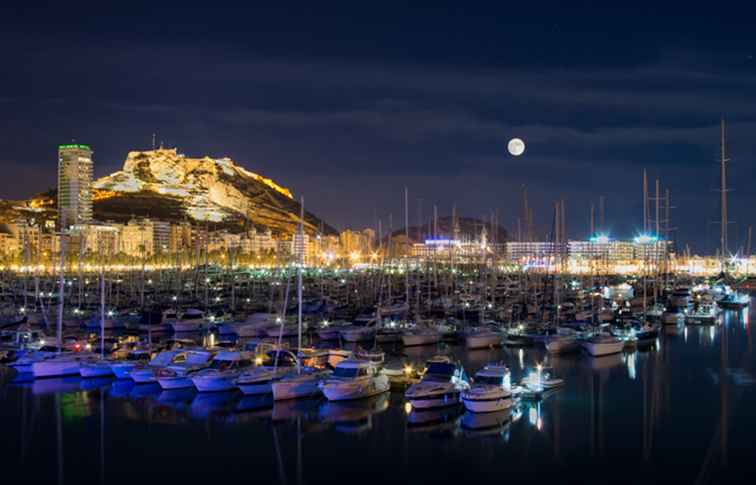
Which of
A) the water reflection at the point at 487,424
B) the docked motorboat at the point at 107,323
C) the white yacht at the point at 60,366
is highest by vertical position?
the docked motorboat at the point at 107,323

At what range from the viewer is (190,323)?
43.5 metres

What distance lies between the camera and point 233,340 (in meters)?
40.3

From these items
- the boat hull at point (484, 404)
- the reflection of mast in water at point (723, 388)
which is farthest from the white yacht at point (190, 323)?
the reflection of mast in water at point (723, 388)

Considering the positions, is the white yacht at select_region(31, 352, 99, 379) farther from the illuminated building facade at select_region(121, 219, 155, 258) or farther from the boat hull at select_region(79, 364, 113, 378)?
the illuminated building facade at select_region(121, 219, 155, 258)

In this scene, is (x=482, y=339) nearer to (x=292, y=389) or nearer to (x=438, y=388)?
(x=438, y=388)

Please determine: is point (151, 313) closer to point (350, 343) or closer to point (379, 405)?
point (350, 343)

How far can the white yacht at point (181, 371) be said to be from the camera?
1062 inches

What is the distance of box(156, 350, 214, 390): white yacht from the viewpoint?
26969 millimetres

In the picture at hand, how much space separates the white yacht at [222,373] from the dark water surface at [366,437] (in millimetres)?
559

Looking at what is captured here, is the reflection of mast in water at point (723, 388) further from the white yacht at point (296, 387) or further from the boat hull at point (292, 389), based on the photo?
the boat hull at point (292, 389)

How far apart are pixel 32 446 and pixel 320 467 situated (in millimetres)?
8262

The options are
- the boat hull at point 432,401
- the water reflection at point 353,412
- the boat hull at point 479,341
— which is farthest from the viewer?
the boat hull at point 479,341

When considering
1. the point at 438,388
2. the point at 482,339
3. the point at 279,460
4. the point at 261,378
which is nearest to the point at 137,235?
the point at 482,339

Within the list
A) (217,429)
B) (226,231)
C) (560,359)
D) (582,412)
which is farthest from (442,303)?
(226,231)
